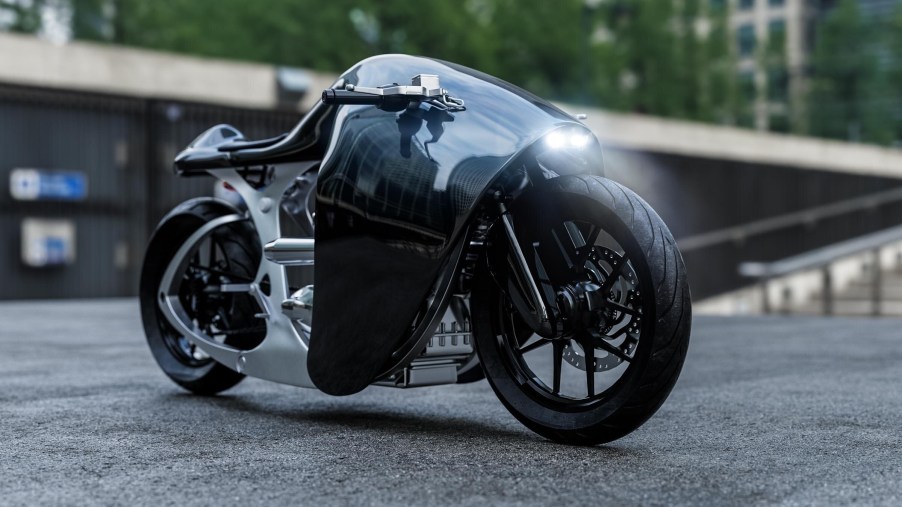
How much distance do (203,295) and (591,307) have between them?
1.88m

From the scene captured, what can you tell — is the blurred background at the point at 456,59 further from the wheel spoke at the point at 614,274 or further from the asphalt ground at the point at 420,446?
the wheel spoke at the point at 614,274

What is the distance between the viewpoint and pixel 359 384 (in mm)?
3670

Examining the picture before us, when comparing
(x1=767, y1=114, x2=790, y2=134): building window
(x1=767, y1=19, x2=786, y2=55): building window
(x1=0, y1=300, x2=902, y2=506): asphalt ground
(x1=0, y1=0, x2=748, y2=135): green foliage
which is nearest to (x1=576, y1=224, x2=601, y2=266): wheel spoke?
(x1=0, y1=300, x2=902, y2=506): asphalt ground

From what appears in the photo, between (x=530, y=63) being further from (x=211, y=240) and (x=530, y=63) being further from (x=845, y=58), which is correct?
(x=211, y=240)

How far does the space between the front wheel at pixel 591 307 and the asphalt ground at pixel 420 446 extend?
115mm

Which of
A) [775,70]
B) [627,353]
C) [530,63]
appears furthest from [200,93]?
[775,70]

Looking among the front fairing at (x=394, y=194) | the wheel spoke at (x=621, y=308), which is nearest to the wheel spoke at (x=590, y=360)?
the wheel spoke at (x=621, y=308)

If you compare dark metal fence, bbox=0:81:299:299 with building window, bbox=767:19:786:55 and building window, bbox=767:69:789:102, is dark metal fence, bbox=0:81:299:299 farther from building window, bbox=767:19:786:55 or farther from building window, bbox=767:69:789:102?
building window, bbox=767:69:789:102

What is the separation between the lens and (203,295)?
4605 millimetres

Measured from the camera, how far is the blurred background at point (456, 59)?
15539 millimetres

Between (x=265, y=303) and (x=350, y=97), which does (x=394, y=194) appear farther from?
(x=265, y=303)

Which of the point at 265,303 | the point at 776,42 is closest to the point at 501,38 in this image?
the point at 776,42

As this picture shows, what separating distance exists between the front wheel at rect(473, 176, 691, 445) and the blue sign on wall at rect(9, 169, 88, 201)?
13.2 m

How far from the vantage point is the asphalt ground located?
2.69 metres
